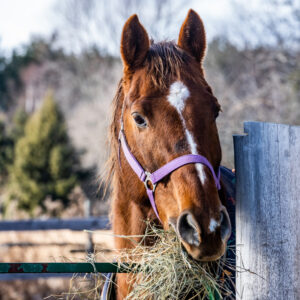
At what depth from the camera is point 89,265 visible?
167 cm

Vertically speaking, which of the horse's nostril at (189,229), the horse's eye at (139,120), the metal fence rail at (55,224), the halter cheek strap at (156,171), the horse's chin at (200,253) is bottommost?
the metal fence rail at (55,224)

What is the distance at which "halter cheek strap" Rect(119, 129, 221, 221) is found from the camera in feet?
5.61

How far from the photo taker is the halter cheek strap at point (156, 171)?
1709mm

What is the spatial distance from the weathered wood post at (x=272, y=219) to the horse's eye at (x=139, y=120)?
0.59 metres

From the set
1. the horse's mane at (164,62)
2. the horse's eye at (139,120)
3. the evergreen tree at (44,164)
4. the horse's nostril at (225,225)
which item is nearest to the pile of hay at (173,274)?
the horse's nostril at (225,225)

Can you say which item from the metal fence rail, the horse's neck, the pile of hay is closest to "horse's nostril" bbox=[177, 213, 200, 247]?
the pile of hay

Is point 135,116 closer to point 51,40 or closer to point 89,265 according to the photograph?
point 89,265

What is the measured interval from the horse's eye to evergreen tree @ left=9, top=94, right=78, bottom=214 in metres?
11.8

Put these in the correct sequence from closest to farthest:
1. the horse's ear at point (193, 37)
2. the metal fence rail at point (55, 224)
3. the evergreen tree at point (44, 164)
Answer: the horse's ear at point (193, 37) < the metal fence rail at point (55, 224) < the evergreen tree at point (44, 164)

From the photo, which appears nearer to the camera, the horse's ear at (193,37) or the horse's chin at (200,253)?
the horse's chin at (200,253)

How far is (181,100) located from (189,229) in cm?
67

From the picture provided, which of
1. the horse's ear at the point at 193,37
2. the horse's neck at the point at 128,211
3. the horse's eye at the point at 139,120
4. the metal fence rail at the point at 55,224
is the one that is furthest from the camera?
the metal fence rail at the point at 55,224

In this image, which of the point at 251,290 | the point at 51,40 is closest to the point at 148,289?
the point at 251,290

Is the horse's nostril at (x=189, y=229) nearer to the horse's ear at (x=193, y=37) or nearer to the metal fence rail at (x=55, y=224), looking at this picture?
the horse's ear at (x=193, y=37)
